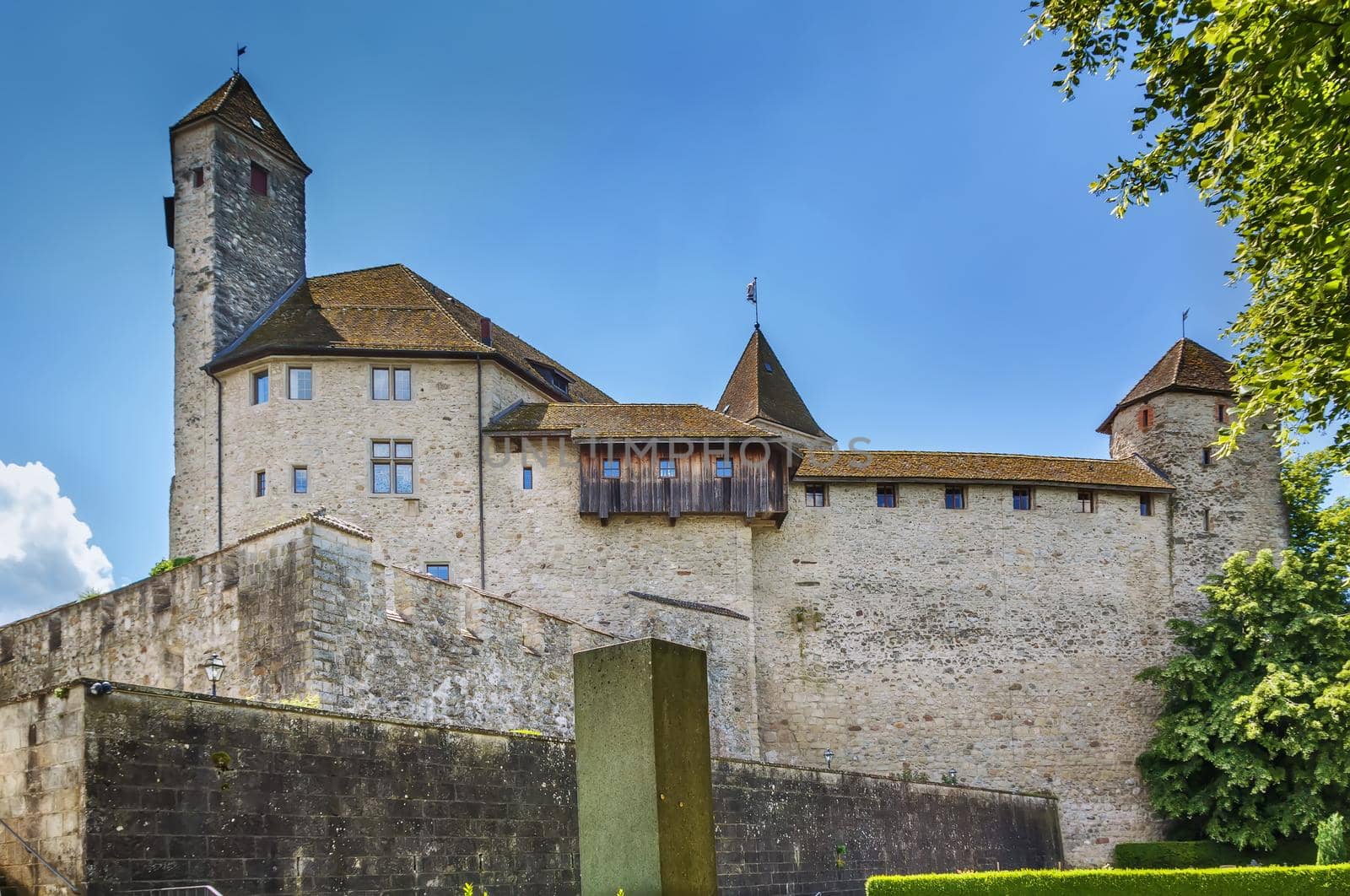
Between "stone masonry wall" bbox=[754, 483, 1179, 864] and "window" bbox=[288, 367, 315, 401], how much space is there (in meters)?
11.4

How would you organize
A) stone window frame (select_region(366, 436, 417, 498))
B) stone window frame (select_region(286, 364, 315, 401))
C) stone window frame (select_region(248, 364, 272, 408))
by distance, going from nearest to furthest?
stone window frame (select_region(366, 436, 417, 498))
stone window frame (select_region(286, 364, 315, 401))
stone window frame (select_region(248, 364, 272, 408))

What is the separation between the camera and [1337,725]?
1214 inches

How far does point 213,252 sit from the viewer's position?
3216 cm

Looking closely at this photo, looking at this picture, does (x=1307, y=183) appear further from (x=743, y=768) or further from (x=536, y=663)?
(x=536, y=663)

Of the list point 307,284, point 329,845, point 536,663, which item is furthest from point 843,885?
point 307,284

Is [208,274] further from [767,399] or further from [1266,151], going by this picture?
[1266,151]

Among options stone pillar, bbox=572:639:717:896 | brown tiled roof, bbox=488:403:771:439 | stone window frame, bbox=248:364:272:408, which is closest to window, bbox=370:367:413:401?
brown tiled roof, bbox=488:403:771:439

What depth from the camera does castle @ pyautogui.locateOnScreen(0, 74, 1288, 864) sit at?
1200 inches

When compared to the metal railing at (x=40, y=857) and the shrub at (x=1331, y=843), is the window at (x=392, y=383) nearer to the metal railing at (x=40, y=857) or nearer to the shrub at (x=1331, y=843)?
the metal railing at (x=40, y=857)

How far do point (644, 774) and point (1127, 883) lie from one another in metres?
16.9

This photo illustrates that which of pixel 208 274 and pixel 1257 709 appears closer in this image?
pixel 1257 709

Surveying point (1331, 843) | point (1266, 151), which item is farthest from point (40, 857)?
point (1331, 843)

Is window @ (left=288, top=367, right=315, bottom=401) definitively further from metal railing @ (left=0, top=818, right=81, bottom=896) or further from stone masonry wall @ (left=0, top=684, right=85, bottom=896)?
metal railing @ (left=0, top=818, right=81, bottom=896)

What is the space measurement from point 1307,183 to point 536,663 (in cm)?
1428
